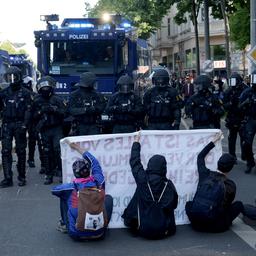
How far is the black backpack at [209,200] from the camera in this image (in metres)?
6.74

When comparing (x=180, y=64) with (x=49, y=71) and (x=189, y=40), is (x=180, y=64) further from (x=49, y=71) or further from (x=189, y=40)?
(x=49, y=71)

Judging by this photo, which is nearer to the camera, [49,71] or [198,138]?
[198,138]

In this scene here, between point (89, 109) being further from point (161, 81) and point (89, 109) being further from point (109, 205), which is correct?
point (109, 205)

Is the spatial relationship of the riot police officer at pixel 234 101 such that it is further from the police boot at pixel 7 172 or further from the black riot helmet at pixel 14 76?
the police boot at pixel 7 172

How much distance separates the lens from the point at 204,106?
10562 mm

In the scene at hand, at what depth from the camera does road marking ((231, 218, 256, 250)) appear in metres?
6.60

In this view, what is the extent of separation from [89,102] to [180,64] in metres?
47.9

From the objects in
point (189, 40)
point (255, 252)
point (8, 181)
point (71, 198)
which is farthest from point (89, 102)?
point (189, 40)

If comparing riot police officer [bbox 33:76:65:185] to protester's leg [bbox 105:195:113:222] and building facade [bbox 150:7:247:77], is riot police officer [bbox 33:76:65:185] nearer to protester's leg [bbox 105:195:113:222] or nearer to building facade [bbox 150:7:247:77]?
protester's leg [bbox 105:195:113:222]

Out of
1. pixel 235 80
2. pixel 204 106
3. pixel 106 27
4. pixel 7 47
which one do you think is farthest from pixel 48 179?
pixel 7 47

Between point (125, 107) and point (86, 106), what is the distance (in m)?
0.64

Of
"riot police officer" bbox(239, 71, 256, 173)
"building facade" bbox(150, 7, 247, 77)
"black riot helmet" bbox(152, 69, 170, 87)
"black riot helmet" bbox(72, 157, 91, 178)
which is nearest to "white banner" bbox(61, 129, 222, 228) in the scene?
"black riot helmet" bbox(72, 157, 91, 178)

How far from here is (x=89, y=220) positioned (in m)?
6.42

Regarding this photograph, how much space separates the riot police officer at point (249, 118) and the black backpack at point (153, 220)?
4.81 m
